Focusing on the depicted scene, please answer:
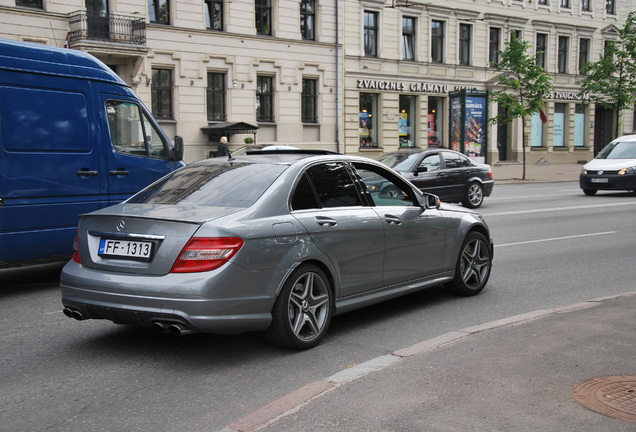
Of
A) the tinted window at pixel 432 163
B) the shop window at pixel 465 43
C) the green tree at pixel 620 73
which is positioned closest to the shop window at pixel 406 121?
the shop window at pixel 465 43

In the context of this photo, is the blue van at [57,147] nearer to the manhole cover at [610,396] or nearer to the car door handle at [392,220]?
the car door handle at [392,220]

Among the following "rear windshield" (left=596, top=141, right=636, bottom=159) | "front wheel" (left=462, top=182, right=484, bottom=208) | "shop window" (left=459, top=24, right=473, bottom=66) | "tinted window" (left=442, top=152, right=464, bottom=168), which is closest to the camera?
"tinted window" (left=442, top=152, right=464, bottom=168)

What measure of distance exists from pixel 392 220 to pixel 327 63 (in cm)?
2937

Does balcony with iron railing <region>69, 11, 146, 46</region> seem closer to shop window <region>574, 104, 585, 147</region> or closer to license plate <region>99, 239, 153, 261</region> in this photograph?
license plate <region>99, 239, 153, 261</region>

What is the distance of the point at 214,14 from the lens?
1227 inches

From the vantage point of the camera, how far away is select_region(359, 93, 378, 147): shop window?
36.9 meters

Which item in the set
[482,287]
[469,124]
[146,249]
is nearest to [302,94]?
[469,124]

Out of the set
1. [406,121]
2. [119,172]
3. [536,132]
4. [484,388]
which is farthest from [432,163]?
[536,132]

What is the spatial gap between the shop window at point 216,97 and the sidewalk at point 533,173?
41.2 feet

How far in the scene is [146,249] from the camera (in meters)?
5.18

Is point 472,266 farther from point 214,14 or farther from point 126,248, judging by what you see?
point 214,14

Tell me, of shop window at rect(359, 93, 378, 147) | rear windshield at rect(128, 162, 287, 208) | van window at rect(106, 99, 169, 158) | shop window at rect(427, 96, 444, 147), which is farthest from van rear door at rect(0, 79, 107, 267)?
shop window at rect(427, 96, 444, 147)

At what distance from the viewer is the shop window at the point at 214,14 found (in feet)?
102

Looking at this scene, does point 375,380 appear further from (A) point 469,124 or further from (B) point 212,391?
(A) point 469,124
